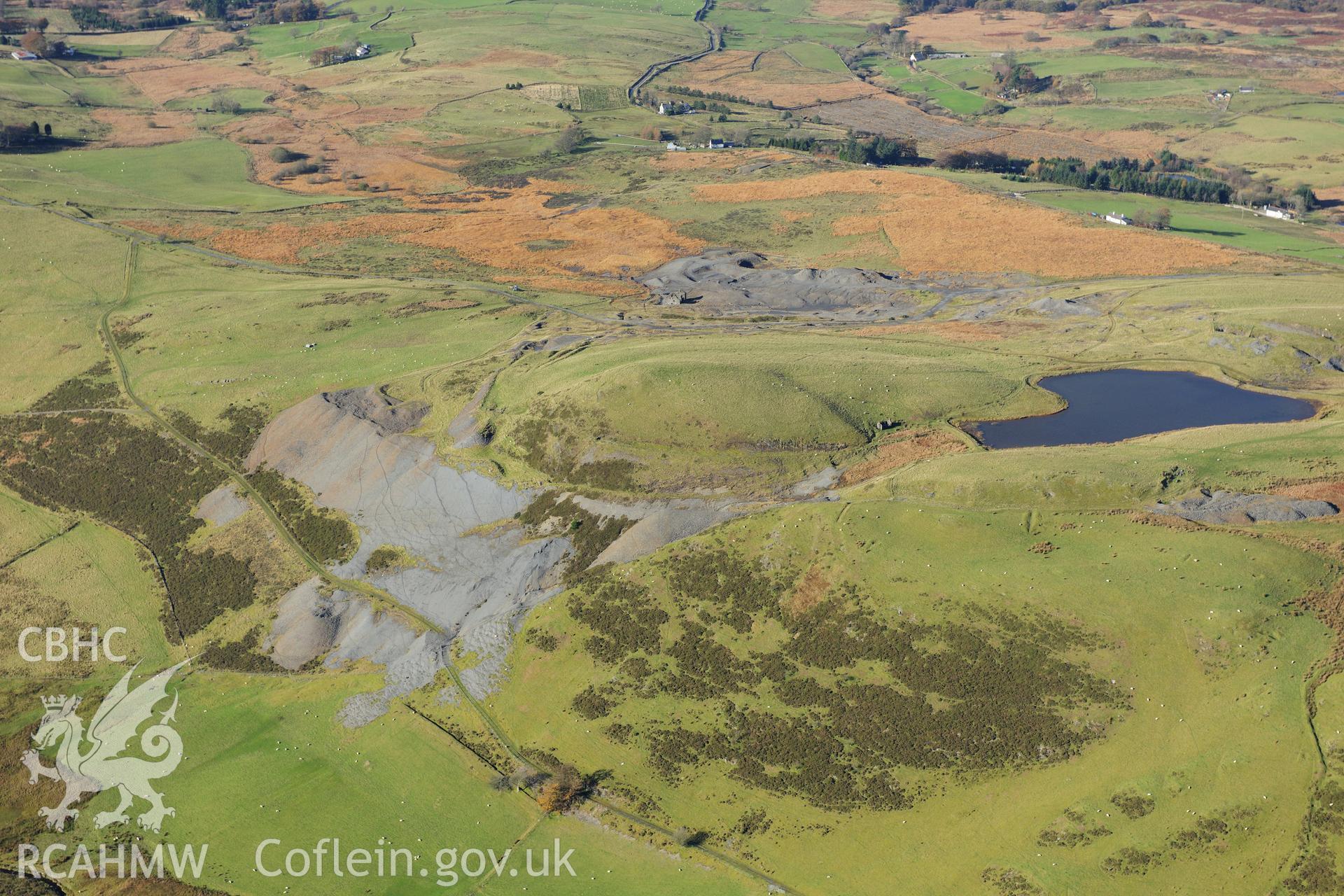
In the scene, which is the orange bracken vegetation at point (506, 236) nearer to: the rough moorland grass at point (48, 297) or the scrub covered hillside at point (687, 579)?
the scrub covered hillside at point (687, 579)

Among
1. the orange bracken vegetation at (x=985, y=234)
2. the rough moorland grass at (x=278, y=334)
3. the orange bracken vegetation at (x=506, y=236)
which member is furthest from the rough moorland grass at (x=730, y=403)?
the orange bracken vegetation at (x=506, y=236)

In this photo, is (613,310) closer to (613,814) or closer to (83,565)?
(83,565)

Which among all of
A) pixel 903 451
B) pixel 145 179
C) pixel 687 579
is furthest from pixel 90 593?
pixel 145 179

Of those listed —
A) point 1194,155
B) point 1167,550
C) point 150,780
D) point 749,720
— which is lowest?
point 150,780

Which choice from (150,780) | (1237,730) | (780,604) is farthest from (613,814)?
(1237,730)

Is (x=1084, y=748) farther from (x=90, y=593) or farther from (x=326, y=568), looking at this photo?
(x=90, y=593)

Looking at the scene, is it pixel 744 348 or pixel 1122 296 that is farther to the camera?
pixel 1122 296
